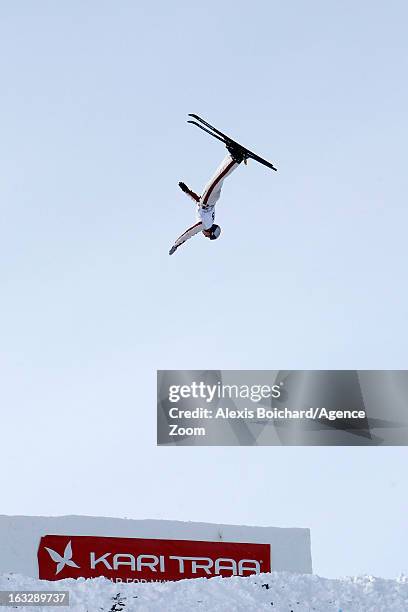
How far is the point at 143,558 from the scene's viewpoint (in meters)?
36.1

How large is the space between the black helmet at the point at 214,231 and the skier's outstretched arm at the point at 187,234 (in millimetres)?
307

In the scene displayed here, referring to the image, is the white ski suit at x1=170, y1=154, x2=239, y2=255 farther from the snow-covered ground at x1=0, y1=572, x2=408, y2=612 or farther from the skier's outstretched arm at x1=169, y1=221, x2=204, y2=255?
the snow-covered ground at x1=0, y1=572, x2=408, y2=612

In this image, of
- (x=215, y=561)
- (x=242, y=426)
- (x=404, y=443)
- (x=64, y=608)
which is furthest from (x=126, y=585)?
(x=404, y=443)

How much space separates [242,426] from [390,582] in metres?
15.5

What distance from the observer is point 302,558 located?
37719mm

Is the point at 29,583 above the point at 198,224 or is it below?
below

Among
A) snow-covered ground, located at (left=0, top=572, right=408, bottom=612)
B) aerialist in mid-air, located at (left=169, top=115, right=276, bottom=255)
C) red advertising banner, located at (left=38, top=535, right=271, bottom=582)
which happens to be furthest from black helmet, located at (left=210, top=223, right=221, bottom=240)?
red advertising banner, located at (left=38, top=535, right=271, bottom=582)

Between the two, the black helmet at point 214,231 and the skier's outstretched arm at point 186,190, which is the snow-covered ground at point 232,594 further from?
the skier's outstretched arm at point 186,190

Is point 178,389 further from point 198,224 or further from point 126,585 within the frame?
point 126,585

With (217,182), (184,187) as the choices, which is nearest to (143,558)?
(184,187)

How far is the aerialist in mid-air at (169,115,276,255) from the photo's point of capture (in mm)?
28219

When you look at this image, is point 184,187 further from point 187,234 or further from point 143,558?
point 143,558

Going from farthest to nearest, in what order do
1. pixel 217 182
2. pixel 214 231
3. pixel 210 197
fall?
1. pixel 214 231
2. pixel 210 197
3. pixel 217 182

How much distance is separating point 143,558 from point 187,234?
11.0m
